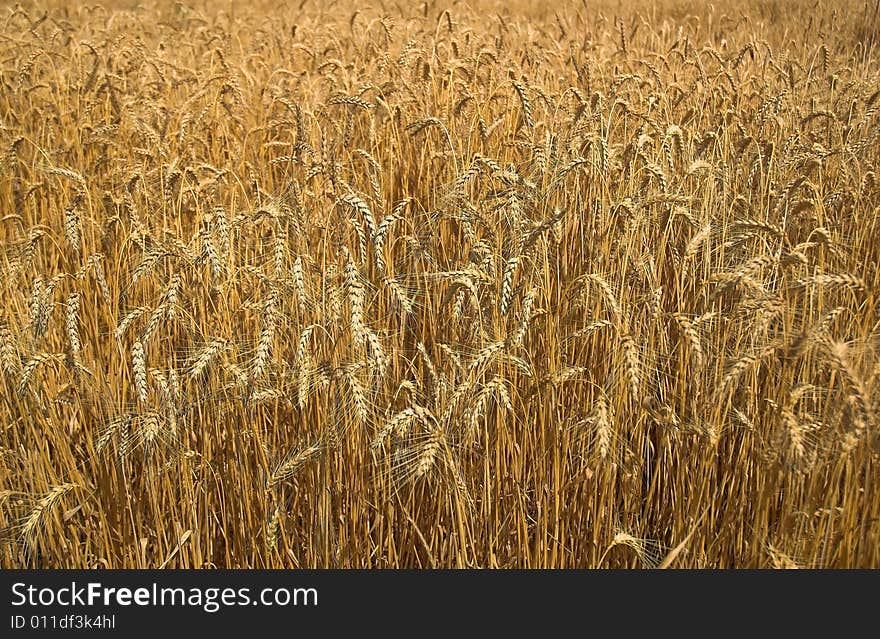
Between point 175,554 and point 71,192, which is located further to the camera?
point 71,192

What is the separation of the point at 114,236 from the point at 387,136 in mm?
1112

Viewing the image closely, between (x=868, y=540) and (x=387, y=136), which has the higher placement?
(x=387, y=136)

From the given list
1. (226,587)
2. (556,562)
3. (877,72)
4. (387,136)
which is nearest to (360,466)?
(226,587)

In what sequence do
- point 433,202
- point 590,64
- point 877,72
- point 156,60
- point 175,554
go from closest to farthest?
point 175,554, point 433,202, point 590,64, point 877,72, point 156,60

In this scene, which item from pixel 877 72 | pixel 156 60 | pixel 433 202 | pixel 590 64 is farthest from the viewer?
pixel 156 60

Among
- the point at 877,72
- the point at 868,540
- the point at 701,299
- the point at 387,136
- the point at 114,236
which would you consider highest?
the point at 877,72

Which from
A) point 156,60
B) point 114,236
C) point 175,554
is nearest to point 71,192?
point 114,236

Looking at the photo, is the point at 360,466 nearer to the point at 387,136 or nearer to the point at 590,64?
the point at 387,136

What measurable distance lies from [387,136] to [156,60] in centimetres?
155

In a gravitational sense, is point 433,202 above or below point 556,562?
above

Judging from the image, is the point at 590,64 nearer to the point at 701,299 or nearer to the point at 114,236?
the point at 701,299

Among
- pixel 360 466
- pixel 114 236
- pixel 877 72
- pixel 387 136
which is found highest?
pixel 877 72

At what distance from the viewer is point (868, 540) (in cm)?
153

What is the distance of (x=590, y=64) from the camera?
3.30 meters
